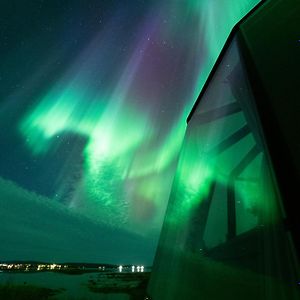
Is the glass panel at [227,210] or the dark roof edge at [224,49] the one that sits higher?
the dark roof edge at [224,49]

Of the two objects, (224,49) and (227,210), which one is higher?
(224,49)

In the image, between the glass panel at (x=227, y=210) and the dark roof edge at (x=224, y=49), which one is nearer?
the glass panel at (x=227, y=210)

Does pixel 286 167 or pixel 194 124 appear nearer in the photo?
pixel 286 167

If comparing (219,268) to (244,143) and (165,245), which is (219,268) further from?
(165,245)

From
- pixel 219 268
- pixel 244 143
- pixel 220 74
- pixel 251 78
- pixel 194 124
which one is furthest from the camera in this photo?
pixel 194 124

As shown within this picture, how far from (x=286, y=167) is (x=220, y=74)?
96.9 inches

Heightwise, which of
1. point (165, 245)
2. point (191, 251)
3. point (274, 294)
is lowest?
point (274, 294)

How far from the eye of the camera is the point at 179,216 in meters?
4.46

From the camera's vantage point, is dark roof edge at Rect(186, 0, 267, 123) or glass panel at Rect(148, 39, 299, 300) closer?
glass panel at Rect(148, 39, 299, 300)

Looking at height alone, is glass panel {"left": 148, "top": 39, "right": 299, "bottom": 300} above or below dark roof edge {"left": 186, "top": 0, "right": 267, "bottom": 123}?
below

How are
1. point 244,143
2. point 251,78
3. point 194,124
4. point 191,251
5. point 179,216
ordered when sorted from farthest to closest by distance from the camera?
point 194,124, point 179,216, point 191,251, point 244,143, point 251,78

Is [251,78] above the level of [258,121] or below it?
above

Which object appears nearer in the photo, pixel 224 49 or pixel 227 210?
pixel 227 210

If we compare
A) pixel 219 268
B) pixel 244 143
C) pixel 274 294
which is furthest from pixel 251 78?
pixel 219 268
